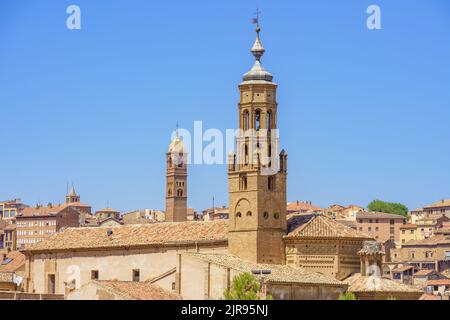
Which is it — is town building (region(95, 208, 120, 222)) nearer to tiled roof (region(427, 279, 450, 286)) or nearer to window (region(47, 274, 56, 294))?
tiled roof (region(427, 279, 450, 286))

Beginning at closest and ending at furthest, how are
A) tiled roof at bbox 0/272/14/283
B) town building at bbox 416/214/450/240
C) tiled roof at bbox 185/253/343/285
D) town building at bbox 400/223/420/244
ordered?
tiled roof at bbox 185/253/343/285
tiled roof at bbox 0/272/14/283
town building at bbox 400/223/420/244
town building at bbox 416/214/450/240

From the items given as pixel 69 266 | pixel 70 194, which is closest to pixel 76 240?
pixel 69 266

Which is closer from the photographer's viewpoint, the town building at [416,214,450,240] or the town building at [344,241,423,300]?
the town building at [344,241,423,300]

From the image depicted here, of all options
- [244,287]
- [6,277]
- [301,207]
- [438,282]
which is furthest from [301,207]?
[244,287]

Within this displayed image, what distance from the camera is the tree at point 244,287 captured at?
5066cm

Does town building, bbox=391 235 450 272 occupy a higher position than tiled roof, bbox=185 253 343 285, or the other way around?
town building, bbox=391 235 450 272

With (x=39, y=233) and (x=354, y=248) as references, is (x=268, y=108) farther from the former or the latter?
(x=39, y=233)

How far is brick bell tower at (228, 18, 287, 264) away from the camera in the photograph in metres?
58.6

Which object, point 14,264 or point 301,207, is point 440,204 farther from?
point 14,264

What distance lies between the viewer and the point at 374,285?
2213 inches

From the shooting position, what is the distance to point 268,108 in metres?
59.1

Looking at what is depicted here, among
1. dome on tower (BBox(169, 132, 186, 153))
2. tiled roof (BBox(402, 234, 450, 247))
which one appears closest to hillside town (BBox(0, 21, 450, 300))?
dome on tower (BBox(169, 132, 186, 153))

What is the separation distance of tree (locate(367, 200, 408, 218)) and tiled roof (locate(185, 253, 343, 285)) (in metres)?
106
